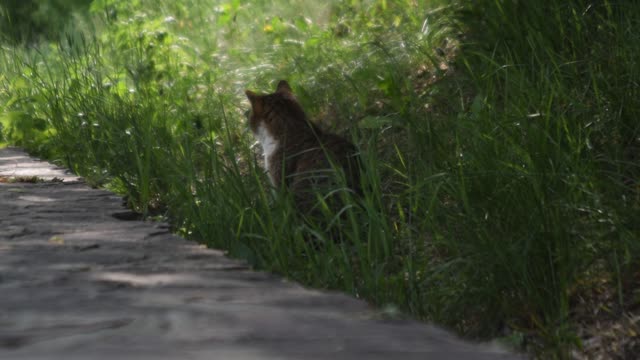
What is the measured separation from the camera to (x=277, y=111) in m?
6.44

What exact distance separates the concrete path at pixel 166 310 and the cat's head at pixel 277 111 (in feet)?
8.23

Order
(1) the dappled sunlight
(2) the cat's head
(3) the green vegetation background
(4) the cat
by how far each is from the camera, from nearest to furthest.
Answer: (1) the dappled sunlight < (3) the green vegetation background < (4) the cat < (2) the cat's head

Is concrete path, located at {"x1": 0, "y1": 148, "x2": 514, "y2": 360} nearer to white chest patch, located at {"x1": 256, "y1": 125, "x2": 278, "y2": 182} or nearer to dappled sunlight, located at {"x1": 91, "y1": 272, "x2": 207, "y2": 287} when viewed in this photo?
dappled sunlight, located at {"x1": 91, "y1": 272, "x2": 207, "y2": 287}

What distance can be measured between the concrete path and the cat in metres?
1.61

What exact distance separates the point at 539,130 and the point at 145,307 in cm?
210

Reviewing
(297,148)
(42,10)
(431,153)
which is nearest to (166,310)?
(431,153)

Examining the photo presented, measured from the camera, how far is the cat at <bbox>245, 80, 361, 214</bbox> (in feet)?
17.7

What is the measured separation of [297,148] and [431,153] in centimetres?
130

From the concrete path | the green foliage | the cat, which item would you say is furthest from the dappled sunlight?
the green foliage

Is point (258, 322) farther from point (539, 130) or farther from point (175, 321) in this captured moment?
point (539, 130)

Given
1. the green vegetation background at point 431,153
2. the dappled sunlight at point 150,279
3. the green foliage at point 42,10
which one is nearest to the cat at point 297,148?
the green vegetation background at point 431,153

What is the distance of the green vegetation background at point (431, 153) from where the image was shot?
12.0 ft

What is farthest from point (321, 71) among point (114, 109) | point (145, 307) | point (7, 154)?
point (145, 307)

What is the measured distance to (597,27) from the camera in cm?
567
